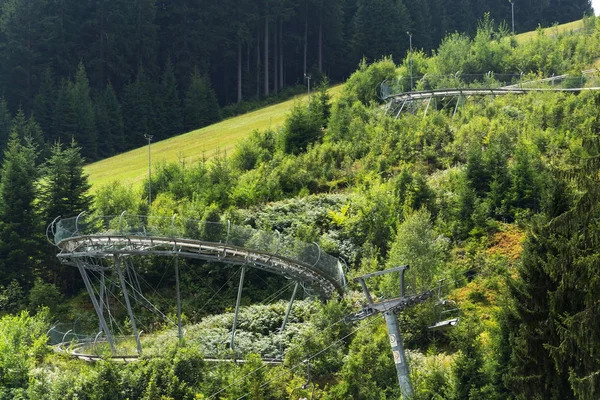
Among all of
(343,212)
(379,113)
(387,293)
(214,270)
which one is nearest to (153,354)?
(387,293)

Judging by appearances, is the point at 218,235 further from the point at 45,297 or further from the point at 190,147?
the point at 190,147

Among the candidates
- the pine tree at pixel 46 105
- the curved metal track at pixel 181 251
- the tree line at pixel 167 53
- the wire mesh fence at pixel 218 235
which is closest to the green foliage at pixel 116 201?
the wire mesh fence at pixel 218 235

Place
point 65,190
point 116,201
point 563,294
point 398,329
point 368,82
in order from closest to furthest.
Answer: point 563,294 → point 398,329 → point 65,190 → point 116,201 → point 368,82

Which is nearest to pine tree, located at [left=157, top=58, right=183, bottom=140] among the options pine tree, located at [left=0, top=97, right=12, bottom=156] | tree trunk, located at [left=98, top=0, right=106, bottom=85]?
tree trunk, located at [left=98, top=0, right=106, bottom=85]

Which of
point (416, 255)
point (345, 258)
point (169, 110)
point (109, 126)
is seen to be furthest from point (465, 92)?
point (169, 110)

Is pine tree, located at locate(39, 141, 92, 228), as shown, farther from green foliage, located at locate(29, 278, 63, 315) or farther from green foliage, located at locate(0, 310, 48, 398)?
green foliage, located at locate(0, 310, 48, 398)

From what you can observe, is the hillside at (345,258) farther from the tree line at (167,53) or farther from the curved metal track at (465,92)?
the tree line at (167,53)
